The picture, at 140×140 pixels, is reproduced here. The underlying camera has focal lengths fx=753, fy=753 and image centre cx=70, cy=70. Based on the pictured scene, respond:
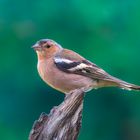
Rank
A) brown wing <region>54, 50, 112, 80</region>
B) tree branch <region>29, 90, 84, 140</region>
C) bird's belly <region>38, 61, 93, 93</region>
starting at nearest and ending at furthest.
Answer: tree branch <region>29, 90, 84, 140</region>, bird's belly <region>38, 61, 93, 93</region>, brown wing <region>54, 50, 112, 80</region>

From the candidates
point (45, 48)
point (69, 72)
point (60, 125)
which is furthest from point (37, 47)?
point (60, 125)

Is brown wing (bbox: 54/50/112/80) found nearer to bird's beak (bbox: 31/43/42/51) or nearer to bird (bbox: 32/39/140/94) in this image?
bird (bbox: 32/39/140/94)

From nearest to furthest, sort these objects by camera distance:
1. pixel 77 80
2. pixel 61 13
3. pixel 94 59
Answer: pixel 77 80, pixel 94 59, pixel 61 13

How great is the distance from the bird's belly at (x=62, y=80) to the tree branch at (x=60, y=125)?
108 centimetres

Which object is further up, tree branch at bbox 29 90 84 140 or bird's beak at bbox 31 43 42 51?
bird's beak at bbox 31 43 42 51

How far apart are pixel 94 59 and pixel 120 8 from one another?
1.97ft

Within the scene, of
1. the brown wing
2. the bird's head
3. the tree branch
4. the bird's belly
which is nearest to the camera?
the tree branch

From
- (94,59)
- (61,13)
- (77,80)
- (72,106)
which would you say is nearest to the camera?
(72,106)

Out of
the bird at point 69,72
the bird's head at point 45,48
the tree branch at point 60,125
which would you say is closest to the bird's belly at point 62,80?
the bird at point 69,72

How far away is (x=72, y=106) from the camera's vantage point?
12.9 feet

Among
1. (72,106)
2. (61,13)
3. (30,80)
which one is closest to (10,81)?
(30,80)

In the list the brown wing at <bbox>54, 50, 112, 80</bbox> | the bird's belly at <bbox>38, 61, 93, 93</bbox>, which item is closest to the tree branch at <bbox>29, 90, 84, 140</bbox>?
the bird's belly at <bbox>38, 61, 93, 93</bbox>

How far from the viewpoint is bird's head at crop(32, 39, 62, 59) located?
527 centimetres

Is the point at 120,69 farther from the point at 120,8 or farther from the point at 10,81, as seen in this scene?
the point at 10,81
